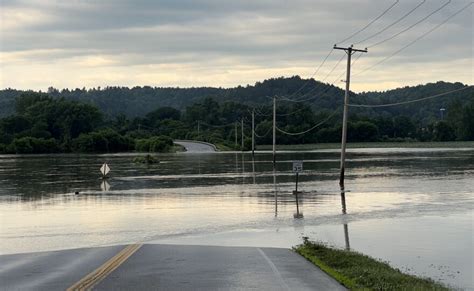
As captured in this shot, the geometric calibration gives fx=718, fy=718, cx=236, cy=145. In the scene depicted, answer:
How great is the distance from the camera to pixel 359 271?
14.0 meters

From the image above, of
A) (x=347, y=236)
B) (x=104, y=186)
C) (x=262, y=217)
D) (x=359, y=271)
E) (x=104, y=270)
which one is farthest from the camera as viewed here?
(x=104, y=186)

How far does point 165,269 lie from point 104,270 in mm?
1242

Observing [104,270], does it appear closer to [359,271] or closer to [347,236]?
[359,271]

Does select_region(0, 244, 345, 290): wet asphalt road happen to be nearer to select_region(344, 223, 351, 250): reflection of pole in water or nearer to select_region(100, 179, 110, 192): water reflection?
select_region(344, 223, 351, 250): reflection of pole in water

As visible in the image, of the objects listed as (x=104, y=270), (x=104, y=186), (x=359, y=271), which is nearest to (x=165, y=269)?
(x=104, y=270)

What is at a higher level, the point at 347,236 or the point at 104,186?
the point at 104,186

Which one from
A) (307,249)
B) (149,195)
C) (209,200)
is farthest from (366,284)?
(149,195)

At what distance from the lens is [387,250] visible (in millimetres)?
18062

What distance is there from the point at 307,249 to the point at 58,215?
1393cm

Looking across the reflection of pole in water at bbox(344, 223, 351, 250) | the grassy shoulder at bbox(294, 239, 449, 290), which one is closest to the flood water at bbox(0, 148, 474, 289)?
the reflection of pole in water at bbox(344, 223, 351, 250)

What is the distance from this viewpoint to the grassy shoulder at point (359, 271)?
1259 centimetres

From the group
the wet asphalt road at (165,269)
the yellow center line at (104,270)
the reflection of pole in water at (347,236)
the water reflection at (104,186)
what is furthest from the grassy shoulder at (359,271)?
the water reflection at (104,186)

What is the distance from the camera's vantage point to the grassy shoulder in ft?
41.3

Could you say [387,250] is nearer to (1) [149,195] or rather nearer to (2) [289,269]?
(2) [289,269]
